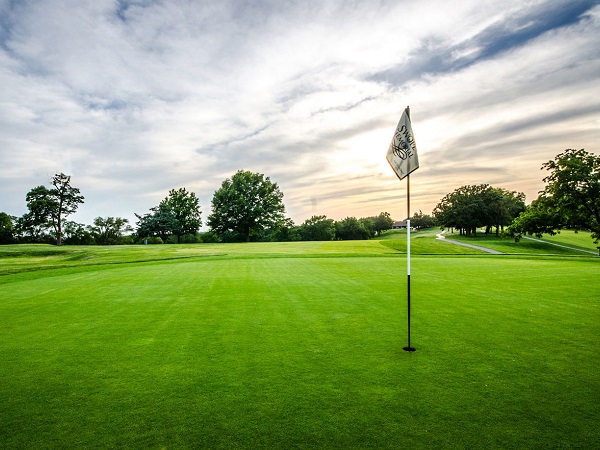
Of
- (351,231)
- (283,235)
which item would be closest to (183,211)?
(283,235)

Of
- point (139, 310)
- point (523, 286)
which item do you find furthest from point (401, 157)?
point (523, 286)

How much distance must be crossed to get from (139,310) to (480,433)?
765cm

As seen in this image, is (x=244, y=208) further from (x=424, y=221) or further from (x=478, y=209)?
(x=424, y=221)

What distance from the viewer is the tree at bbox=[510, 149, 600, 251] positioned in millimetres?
36438

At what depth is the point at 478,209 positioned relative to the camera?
63.1 m

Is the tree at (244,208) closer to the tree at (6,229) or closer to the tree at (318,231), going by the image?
the tree at (318,231)

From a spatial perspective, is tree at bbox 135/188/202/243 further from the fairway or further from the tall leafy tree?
the fairway

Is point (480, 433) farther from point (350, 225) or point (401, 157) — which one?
point (350, 225)

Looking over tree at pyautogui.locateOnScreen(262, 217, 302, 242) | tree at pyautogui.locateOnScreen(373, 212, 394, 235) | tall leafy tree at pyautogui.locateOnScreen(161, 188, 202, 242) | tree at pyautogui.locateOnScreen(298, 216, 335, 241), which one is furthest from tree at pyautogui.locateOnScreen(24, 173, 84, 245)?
tree at pyautogui.locateOnScreen(373, 212, 394, 235)

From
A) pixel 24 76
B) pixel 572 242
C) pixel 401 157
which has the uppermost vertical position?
pixel 24 76

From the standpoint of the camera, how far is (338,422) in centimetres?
308

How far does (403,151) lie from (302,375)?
4226mm

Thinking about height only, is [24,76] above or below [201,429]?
above

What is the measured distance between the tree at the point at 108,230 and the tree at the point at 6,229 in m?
12.5
